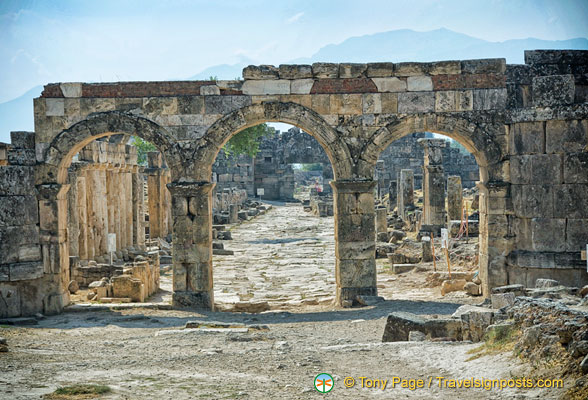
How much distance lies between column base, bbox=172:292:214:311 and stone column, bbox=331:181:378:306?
8.24 ft

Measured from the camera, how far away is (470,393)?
20.0ft

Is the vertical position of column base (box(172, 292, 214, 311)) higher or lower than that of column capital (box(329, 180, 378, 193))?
lower

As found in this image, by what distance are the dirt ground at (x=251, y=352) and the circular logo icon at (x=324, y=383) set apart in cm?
8

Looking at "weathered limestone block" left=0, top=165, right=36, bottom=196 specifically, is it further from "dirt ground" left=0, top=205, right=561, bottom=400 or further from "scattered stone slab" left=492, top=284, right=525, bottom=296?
"scattered stone slab" left=492, top=284, right=525, bottom=296

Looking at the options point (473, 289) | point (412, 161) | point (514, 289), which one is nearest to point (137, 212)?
point (473, 289)

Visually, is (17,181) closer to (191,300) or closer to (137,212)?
(191,300)

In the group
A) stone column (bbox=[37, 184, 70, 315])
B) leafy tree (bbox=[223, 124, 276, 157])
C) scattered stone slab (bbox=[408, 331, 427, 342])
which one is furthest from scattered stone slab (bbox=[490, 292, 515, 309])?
leafy tree (bbox=[223, 124, 276, 157])

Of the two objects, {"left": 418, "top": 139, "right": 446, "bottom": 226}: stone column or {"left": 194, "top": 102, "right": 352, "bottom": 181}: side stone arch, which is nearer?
{"left": 194, "top": 102, "right": 352, "bottom": 181}: side stone arch

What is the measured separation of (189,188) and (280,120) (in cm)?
212

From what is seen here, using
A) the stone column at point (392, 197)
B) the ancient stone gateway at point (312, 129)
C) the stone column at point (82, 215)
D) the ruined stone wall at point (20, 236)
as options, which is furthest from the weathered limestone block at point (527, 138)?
the stone column at point (392, 197)

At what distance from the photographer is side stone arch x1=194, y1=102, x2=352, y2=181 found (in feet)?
41.2

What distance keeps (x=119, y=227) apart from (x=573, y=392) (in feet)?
48.7

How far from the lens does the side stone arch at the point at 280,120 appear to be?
41.2 ft

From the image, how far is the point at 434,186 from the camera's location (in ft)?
72.5
